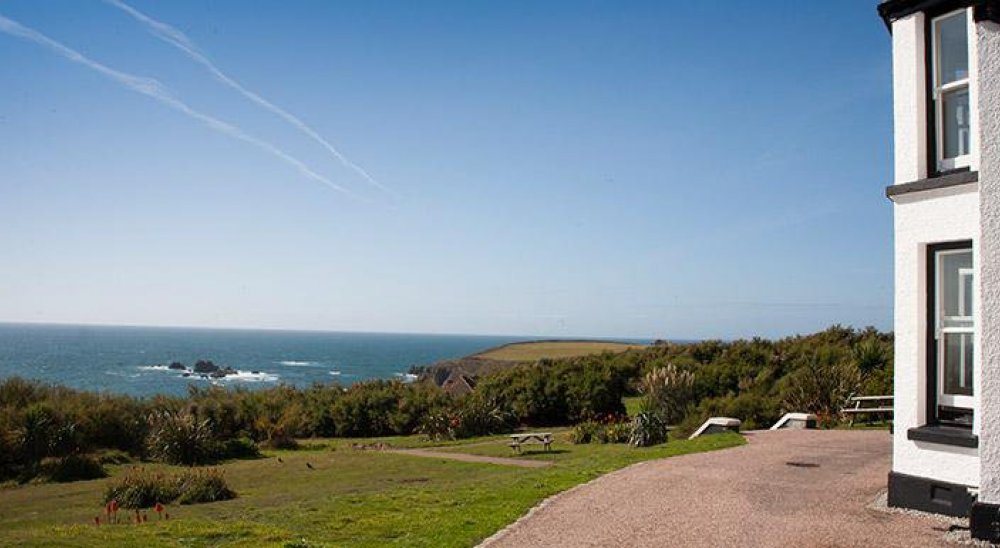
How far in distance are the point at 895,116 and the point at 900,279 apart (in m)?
2.05

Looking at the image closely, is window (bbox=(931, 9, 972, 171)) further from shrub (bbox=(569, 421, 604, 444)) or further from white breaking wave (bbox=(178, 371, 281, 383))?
white breaking wave (bbox=(178, 371, 281, 383))

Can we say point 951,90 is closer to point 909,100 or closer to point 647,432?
point 909,100

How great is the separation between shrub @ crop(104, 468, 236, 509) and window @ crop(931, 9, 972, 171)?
1317 cm

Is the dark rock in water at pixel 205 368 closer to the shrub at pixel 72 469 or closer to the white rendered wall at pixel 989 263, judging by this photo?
the shrub at pixel 72 469

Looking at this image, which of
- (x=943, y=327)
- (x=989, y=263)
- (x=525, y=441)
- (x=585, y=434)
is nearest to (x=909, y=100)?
(x=989, y=263)

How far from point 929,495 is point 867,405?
42.0 feet

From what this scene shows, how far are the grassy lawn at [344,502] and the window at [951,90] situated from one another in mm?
7027

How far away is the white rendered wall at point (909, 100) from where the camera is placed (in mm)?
9617

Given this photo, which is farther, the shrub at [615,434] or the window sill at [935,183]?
the shrub at [615,434]

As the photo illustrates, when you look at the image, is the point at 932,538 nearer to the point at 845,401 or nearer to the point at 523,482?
the point at 523,482

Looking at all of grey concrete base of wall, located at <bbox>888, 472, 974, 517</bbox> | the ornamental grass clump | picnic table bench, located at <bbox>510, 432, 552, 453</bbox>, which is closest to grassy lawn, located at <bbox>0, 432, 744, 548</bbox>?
picnic table bench, located at <bbox>510, 432, 552, 453</bbox>

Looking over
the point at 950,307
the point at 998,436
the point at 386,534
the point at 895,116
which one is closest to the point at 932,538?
the point at 998,436

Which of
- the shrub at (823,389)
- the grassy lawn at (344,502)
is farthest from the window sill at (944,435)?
the shrub at (823,389)

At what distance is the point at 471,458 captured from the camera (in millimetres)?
19188
